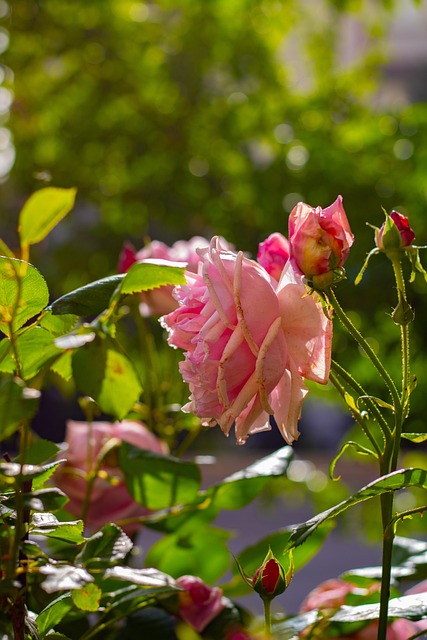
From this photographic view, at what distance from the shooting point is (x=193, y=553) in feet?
0.83

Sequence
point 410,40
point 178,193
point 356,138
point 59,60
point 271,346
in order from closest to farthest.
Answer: point 271,346
point 356,138
point 178,193
point 59,60
point 410,40

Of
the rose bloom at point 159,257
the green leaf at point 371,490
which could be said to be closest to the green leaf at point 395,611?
the green leaf at point 371,490

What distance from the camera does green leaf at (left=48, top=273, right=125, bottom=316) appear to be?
0.15m

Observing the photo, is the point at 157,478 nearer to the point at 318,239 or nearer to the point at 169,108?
the point at 318,239

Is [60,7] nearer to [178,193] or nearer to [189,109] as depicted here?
[189,109]

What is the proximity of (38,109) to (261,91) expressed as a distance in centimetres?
36

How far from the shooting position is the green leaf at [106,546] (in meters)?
0.14

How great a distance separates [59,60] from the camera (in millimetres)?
1401

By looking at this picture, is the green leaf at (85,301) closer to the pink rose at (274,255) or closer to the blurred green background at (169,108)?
the pink rose at (274,255)

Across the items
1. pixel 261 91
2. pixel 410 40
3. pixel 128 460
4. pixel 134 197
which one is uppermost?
pixel 128 460

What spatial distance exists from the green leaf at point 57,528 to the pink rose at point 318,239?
0.06 m

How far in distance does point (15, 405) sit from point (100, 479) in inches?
5.7

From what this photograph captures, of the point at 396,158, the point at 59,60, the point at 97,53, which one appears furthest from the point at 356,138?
the point at 59,60

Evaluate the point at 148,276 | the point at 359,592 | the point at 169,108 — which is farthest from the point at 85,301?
the point at 169,108
